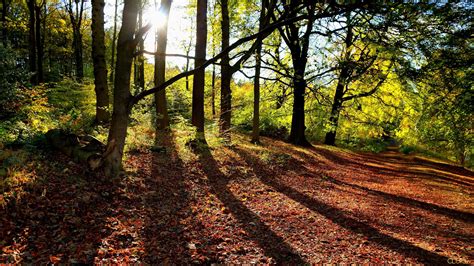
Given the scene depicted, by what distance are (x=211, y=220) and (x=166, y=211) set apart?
85 cm

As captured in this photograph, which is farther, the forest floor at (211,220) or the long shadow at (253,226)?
the long shadow at (253,226)

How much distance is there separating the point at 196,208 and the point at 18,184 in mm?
2887

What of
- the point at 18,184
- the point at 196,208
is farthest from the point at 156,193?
the point at 18,184

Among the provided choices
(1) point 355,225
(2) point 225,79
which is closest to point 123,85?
(1) point 355,225

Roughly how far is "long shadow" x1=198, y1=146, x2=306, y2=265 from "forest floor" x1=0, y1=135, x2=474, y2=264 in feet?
0.06

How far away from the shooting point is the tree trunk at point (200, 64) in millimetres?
9977

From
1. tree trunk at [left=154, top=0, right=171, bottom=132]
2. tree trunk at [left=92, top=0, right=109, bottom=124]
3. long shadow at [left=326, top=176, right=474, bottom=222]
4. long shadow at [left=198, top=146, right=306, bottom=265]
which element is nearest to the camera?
long shadow at [left=198, top=146, right=306, bottom=265]

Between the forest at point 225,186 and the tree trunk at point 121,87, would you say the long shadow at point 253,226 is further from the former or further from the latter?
the tree trunk at point 121,87

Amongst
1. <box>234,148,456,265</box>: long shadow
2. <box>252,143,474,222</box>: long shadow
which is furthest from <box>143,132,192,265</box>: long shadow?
<box>252,143,474,222</box>: long shadow

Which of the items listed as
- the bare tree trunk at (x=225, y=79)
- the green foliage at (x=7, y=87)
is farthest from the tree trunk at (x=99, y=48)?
the bare tree trunk at (x=225, y=79)

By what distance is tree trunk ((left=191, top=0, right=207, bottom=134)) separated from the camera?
998 cm

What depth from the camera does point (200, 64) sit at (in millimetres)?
10031

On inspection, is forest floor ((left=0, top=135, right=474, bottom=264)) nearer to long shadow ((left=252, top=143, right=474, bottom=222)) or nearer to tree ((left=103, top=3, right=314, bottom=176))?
long shadow ((left=252, top=143, right=474, bottom=222))

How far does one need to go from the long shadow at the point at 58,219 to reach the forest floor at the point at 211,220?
0.04 ft
